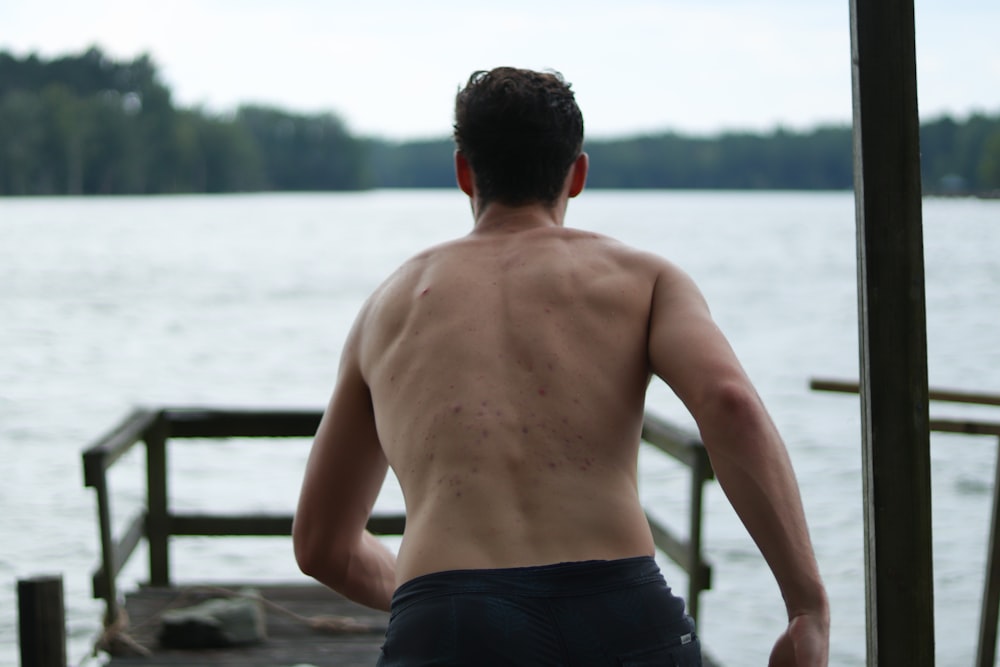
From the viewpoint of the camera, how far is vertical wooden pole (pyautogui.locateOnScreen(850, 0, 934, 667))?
71.2 inches

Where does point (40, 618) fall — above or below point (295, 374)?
above

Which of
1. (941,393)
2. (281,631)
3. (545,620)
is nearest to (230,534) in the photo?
(281,631)

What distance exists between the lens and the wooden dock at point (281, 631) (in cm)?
477

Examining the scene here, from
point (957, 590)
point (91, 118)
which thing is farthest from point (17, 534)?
point (91, 118)

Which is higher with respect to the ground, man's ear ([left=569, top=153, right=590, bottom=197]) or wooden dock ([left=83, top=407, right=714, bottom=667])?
man's ear ([left=569, top=153, right=590, bottom=197])

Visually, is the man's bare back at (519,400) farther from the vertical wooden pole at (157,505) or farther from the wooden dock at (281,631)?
the vertical wooden pole at (157,505)

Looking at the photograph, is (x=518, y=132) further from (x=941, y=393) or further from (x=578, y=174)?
(x=941, y=393)

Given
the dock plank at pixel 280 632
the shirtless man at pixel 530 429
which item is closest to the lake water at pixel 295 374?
the dock plank at pixel 280 632

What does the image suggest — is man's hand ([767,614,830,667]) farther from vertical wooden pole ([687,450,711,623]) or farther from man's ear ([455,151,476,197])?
vertical wooden pole ([687,450,711,623])

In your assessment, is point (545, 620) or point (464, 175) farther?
point (464, 175)

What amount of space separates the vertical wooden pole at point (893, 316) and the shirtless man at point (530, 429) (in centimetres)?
16

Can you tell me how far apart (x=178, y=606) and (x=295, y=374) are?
24.4 metres

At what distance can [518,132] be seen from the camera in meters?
2.02

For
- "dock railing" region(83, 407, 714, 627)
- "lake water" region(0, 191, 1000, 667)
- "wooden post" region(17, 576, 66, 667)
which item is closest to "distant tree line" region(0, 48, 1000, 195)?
"lake water" region(0, 191, 1000, 667)
